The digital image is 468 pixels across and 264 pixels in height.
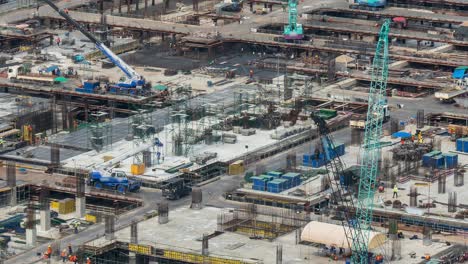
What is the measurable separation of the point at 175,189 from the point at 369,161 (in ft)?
42.7

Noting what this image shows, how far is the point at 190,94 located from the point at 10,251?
132ft

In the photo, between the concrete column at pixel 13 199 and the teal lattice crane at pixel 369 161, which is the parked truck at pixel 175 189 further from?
the teal lattice crane at pixel 369 161

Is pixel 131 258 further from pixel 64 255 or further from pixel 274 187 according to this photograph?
pixel 274 187

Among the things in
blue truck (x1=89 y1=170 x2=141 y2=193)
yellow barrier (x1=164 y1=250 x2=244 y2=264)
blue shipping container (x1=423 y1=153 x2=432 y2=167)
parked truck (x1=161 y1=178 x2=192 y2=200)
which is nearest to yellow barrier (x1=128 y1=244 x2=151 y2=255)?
yellow barrier (x1=164 y1=250 x2=244 y2=264)

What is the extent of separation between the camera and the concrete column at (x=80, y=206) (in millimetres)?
158875

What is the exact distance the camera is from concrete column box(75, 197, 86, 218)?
159 m

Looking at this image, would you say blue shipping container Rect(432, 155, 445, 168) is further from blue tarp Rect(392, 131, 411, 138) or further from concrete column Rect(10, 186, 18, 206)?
concrete column Rect(10, 186, 18, 206)

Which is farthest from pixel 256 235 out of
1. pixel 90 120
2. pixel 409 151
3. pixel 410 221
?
pixel 90 120

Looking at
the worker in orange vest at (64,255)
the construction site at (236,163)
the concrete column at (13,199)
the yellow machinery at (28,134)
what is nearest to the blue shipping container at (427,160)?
the construction site at (236,163)

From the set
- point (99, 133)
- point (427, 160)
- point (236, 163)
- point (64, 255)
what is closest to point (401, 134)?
point (427, 160)

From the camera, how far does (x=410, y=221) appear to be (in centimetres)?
15525

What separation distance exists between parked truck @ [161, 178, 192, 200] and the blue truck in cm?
209

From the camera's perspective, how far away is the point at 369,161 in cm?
16338

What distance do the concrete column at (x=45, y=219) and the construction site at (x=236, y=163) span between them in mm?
63
